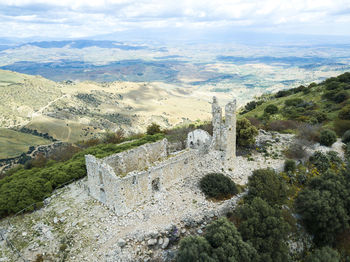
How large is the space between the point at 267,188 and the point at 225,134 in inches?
212

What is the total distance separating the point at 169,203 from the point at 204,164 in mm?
5032

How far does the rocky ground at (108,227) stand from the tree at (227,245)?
2378 mm

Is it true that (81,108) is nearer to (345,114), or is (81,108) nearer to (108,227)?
(345,114)

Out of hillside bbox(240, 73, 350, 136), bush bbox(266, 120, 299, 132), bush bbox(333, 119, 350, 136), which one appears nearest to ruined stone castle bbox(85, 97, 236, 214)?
bush bbox(266, 120, 299, 132)

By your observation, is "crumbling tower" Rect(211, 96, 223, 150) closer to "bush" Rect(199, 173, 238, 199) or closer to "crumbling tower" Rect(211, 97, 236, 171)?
"crumbling tower" Rect(211, 97, 236, 171)

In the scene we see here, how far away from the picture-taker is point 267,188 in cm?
1647

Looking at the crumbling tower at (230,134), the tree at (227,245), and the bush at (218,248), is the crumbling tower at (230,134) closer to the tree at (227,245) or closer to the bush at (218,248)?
the tree at (227,245)

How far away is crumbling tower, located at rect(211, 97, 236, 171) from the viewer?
1966 cm

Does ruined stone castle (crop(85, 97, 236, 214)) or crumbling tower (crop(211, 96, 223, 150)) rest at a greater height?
crumbling tower (crop(211, 96, 223, 150))

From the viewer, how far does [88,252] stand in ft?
44.8

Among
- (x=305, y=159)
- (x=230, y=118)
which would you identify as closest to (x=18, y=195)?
(x=230, y=118)

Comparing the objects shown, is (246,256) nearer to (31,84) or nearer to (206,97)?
(31,84)

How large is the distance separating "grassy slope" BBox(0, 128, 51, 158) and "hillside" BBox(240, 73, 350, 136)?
59.8 meters

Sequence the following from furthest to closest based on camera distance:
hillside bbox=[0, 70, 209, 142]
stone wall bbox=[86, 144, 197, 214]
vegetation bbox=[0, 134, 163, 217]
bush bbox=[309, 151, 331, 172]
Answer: hillside bbox=[0, 70, 209, 142] → bush bbox=[309, 151, 331, 172] → vegetation bbox=[0, 134, 163, 217] → stone wall bbox=[86, 144, 197, 214]
